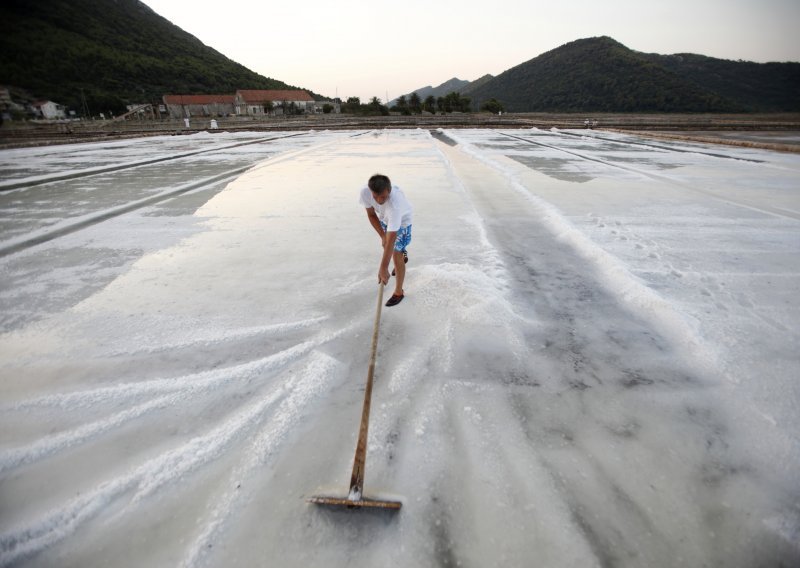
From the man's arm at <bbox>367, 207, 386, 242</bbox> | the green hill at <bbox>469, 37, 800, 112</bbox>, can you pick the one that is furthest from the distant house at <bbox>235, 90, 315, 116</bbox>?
the man's arm at <bbox>367, 207, 386, 242</bbox>

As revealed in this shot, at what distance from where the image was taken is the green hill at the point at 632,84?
7000cm

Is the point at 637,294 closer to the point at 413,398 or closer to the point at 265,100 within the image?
the point at 413,398

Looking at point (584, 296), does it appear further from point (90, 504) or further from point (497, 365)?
point (90, 504)

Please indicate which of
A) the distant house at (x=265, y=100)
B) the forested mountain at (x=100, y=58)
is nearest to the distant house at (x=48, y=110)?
the forested mountain at (x=100, y=58)

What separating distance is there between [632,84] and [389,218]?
9675 cm

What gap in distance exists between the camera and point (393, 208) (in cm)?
279

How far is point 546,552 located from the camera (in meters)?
1.39

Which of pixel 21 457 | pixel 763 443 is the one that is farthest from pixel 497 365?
pixel 21 457

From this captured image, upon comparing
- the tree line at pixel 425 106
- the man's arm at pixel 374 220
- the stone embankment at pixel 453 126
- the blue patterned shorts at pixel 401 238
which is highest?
the tree line at pixel 425 106

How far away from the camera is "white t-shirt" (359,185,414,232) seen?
278cm

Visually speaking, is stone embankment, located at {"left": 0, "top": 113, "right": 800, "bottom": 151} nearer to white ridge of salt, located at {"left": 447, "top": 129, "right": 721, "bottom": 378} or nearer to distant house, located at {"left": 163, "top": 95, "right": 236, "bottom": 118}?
white ridge of salt, located at {"left": 447, "top": 129, "right": 721, "bottom": 378}

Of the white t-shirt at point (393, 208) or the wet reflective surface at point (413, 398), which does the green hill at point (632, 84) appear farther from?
the white t-shirt at point (393, 208)

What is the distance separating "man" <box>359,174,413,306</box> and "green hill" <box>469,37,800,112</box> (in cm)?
7335

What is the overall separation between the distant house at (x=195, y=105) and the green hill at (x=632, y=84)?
5223 centimetres
